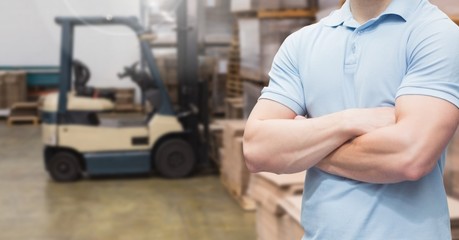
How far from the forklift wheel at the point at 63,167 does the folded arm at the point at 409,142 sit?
622 centimetres

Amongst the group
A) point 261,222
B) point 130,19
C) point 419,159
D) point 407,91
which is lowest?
point 261,222

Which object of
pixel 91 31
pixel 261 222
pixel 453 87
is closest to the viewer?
pixel 453 87

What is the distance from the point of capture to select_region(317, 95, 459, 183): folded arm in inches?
55.3

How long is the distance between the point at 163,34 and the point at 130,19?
5.04 m

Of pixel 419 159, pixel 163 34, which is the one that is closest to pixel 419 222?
pixel 419 159

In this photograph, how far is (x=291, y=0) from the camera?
19.4 ft

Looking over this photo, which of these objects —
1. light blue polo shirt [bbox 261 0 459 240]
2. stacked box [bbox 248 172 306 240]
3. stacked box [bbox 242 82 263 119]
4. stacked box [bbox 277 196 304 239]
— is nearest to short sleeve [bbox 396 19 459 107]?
light blue polo shirt [bbox 261 0 459 240]

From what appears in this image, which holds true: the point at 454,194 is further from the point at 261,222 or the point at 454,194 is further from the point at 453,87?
the point at 453,87

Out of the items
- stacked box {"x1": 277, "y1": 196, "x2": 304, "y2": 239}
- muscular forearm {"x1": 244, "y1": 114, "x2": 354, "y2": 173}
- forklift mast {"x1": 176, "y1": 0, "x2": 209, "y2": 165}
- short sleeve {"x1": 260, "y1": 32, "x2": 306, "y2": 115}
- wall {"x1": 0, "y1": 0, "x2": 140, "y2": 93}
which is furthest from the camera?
wall {"x1": 0, "y1": 0, "x2": 140, "y2": 93}

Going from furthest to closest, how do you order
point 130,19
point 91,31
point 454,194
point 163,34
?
point 91,31 < point 163,34 < point 130,19 < point 454,194

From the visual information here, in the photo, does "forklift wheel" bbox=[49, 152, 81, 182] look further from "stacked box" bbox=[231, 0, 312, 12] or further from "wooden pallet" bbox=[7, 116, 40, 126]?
"wooden pallet" bbox=[7, 116, 40, 126]

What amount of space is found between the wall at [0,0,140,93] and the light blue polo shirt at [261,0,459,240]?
11.4 meters

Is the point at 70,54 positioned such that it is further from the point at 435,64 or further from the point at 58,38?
the point at 58,38

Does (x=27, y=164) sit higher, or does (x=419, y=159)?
(x=419, y=159)
